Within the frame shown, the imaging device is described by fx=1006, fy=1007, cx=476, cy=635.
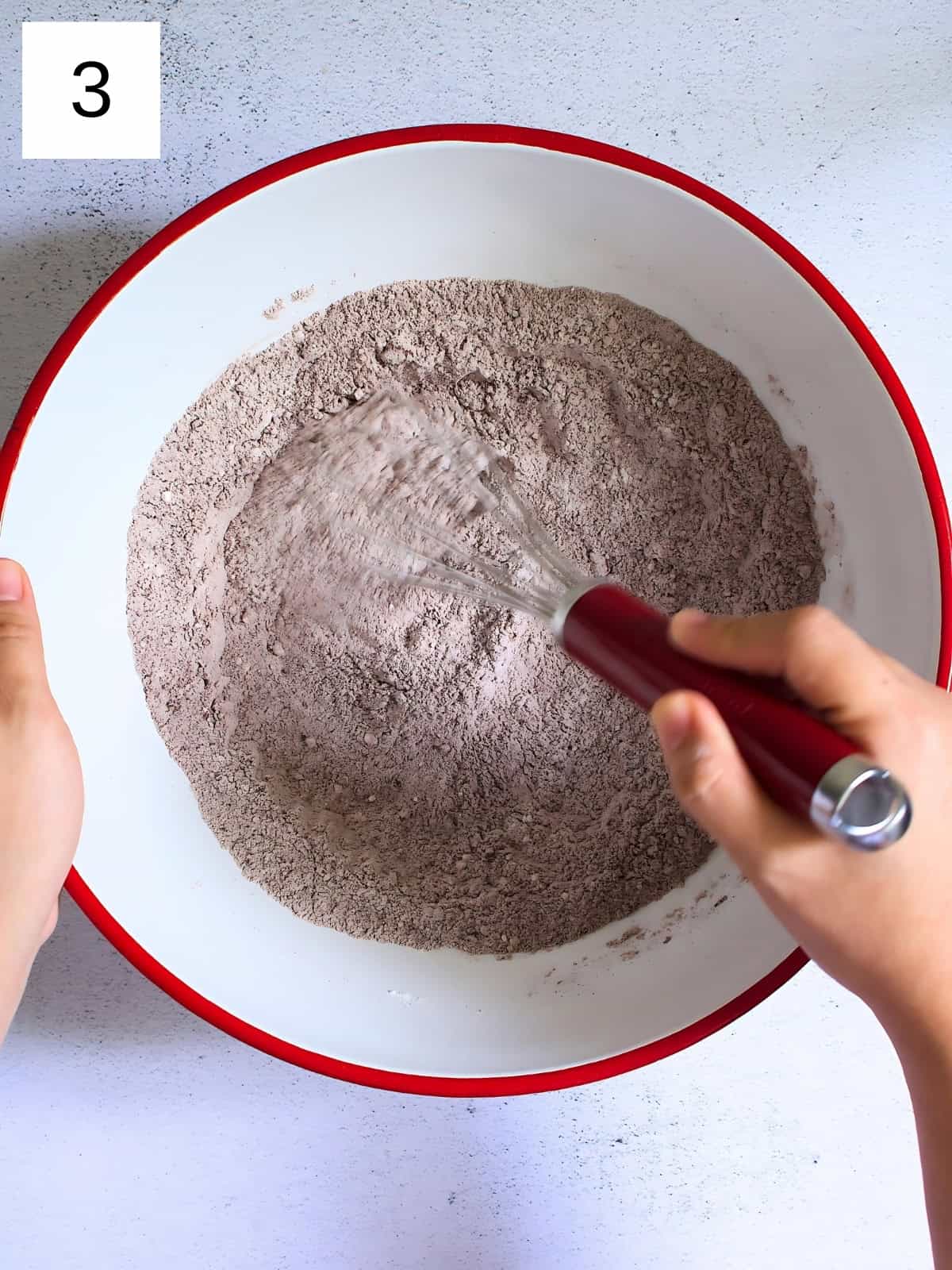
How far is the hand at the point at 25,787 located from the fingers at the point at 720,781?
40 centimetres

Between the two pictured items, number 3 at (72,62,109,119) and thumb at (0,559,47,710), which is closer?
thumb at (0,559,47,710)

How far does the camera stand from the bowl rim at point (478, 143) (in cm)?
68

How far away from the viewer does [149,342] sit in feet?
2.44

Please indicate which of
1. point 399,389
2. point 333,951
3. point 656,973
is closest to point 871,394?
point 399,389

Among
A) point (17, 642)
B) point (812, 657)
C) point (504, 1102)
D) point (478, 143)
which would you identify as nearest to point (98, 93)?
point (478, 143)

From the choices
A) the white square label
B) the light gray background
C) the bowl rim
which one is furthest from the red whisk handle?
the white square label

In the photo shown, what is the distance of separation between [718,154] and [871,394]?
0.87 feet

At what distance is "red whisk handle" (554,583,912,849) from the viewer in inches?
17.1

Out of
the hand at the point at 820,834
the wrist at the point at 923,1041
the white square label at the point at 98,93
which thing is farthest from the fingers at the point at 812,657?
the white square label at the point at 98,93

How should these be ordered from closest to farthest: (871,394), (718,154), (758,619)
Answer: (758,619) < (871,394) < (718,154)

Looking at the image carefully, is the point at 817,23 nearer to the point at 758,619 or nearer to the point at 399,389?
the point at 399,389

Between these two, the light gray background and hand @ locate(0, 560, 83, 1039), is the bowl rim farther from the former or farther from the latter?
the light gray background

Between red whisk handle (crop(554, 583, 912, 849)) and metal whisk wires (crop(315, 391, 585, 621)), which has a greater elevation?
metal whisk wires (crop(315, 391, 585, 621))

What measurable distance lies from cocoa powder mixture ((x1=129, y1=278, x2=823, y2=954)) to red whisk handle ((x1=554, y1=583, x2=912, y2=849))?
20 cm
